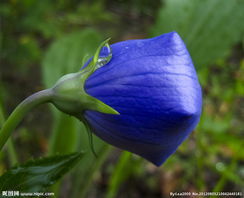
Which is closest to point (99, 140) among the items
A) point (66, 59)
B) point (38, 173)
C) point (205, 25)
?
point (66, 59)

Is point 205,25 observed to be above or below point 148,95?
below

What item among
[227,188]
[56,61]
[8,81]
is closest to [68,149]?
[56,61]

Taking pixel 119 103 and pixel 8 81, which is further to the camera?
pixel 8 81

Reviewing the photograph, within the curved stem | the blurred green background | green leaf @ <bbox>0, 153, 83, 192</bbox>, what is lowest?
the blurred green background

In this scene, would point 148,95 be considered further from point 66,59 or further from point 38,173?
point 66,59

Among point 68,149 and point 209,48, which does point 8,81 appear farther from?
point 209,48

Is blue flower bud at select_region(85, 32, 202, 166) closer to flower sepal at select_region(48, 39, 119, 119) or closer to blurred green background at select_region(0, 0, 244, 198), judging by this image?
flower sepal at select_region(48, 39, 119, 119)

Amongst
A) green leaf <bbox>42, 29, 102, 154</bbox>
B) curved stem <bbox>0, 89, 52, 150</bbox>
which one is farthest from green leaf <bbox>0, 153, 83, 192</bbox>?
green leaf <bbox>42, 29, 102, 154</bbox>
